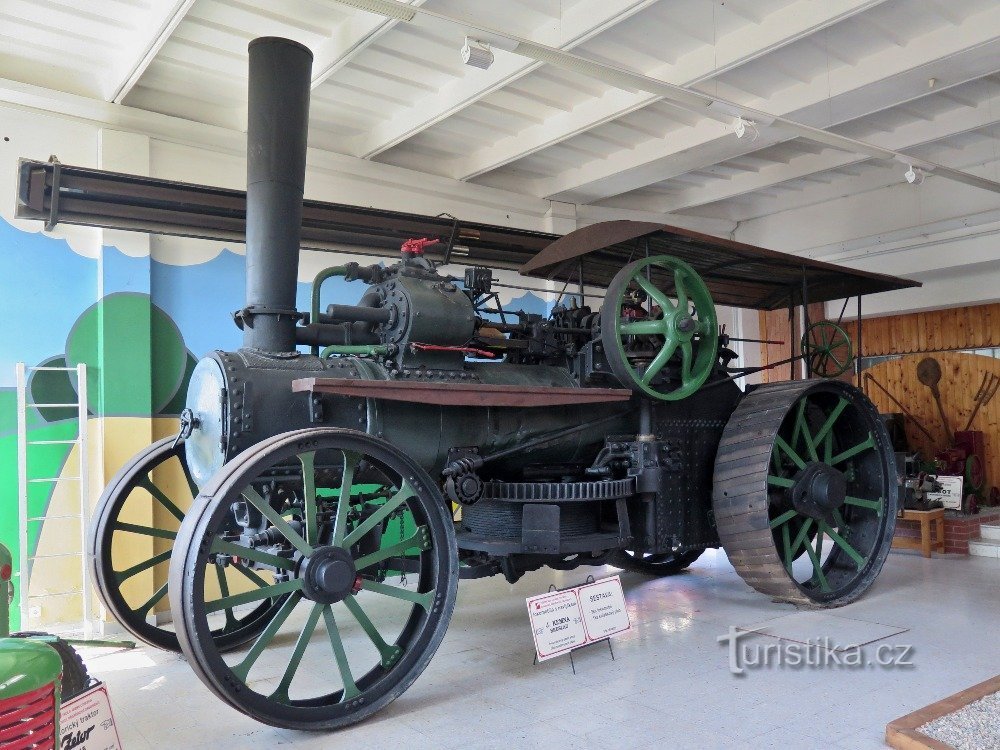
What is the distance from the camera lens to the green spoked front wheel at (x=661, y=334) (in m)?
4.66

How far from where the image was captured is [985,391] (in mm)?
9047

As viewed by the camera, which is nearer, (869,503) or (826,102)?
(869,503)

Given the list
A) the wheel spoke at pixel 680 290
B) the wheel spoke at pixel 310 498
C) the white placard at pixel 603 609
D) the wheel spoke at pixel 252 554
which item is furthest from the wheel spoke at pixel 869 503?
the wheel spoke at pixel 252 554

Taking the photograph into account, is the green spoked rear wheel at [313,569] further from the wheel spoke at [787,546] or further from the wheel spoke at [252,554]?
the wheel spoke at [787,546]

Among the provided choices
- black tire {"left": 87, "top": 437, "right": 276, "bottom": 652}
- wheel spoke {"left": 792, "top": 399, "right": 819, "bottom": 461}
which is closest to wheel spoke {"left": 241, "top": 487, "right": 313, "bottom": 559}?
black tire {"left": 87, "top": 437, "right": 276, "bottom": 652}

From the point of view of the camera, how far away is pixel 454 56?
18.6ft

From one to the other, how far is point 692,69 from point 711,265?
52.4 inches

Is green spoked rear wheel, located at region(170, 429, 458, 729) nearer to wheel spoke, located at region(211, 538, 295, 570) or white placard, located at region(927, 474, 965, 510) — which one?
wheel spoke, located at region(211, 538, 295, 570)

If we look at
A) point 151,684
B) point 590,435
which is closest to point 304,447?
point 151,684

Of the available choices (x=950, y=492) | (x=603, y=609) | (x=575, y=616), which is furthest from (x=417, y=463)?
(x=950, y=492)

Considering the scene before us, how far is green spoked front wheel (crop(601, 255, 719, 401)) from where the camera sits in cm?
466

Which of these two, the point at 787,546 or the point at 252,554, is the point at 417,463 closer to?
the point at 252,554

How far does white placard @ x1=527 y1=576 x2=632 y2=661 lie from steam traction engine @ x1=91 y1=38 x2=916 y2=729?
36cm

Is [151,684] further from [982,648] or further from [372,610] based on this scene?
[982,648]
